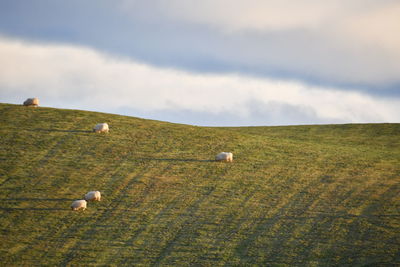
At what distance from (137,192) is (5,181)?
750cm

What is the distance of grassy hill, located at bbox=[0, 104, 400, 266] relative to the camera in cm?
2317

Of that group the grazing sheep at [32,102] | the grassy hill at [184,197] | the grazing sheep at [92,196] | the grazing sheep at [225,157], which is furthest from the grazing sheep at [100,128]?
the grazing sheep at [92,196]

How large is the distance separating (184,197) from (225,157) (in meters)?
6.38

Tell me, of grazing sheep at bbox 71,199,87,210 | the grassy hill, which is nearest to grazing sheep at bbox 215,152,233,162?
the grassy hill

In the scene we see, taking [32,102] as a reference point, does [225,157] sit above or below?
below

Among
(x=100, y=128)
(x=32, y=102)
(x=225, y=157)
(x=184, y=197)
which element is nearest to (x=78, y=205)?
(x=184, y=197)

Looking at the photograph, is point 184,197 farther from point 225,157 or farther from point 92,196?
point 225,157

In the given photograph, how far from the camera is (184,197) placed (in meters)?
28.9

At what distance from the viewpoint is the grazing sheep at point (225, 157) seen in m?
34.4

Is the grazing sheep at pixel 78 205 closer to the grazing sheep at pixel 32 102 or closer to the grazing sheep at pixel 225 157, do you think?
the grazing sheep at pixel 225 157

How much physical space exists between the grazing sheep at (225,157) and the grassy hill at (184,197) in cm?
54

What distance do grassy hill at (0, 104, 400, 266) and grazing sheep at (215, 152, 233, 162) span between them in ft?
1.79

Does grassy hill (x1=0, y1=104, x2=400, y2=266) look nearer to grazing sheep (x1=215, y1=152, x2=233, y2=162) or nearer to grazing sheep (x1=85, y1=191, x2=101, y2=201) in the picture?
grazing sheep (x1=85, y1=191, x2=101, y2=201)

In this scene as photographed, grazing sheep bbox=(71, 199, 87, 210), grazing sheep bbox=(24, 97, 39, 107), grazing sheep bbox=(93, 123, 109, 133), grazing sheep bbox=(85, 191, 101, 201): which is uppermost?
grazing sheep bbox=(24, 97, 39, 107)
